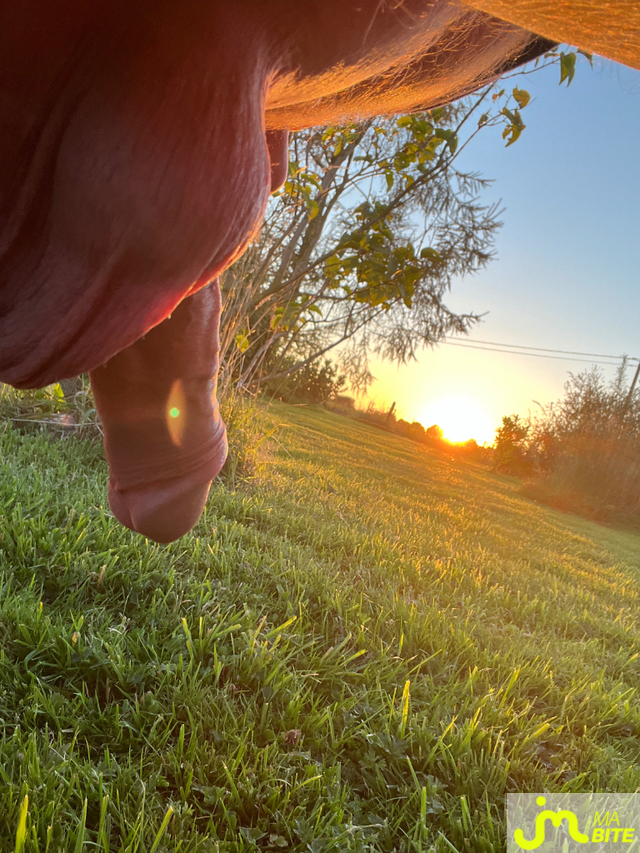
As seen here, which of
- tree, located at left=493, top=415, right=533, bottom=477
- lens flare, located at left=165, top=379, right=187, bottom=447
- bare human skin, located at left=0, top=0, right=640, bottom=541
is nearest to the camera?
bare human skin, located at left=0, top=0, right=640, bottom=541

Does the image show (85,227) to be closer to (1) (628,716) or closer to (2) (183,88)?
(2) (183,88)

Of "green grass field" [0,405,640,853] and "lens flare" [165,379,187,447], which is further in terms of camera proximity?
"green grass field" [0,405,640,853]

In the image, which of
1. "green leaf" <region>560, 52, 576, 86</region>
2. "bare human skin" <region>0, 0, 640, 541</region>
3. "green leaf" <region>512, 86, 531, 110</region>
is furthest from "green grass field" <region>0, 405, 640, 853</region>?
"green leaf" <region>512, 86, 531, 110</region>

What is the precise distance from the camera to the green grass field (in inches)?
30.5

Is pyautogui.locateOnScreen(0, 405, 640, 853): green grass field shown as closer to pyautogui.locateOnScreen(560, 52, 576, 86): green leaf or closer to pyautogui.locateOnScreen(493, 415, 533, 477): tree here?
pyautogui.locateOnScreen(560, 52, 576, 86): green leaf

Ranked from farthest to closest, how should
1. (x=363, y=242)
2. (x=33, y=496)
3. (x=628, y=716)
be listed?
(x=363, y=242) < (x=33, y=496) < (x=628, y=716)

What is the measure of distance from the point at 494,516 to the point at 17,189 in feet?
20.0

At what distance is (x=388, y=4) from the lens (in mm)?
340

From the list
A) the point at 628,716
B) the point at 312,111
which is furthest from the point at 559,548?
the point at 312,111

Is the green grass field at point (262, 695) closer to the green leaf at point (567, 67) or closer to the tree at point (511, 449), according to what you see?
the green leaf at point (567, 67)

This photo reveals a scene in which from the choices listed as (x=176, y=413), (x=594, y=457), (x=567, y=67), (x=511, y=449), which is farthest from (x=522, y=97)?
(x=511, y=449)

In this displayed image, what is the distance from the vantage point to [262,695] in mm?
1053

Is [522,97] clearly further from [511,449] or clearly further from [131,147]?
[511,449]

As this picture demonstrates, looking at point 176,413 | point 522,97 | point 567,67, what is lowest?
point 176,413
